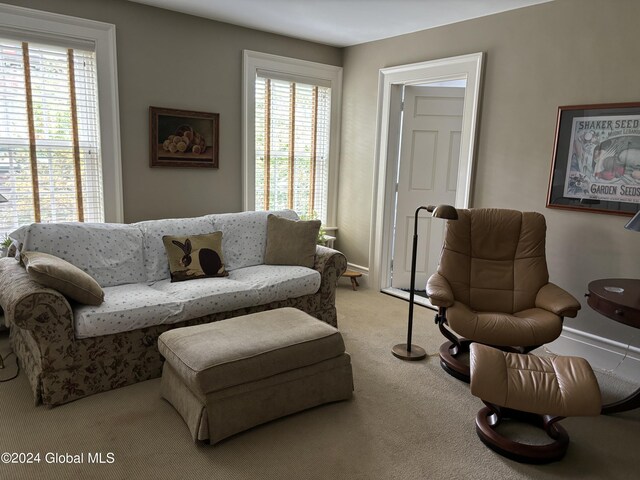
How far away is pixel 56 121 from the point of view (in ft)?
11.6

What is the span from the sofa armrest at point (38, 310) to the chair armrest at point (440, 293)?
2.09m

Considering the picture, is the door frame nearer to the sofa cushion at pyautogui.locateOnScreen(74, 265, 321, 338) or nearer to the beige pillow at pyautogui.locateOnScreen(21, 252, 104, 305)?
the sofa cushion at pyautogui.locateOnScreen(74, 265, 321, 338)

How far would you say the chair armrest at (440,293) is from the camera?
2.92m

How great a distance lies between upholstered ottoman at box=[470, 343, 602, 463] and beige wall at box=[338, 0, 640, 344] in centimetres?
120

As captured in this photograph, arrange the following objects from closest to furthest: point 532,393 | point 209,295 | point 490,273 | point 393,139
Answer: point 532,393 < point 209,295 < point 490,273 < point 393,139

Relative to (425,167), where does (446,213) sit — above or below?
below

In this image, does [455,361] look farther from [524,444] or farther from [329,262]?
[329,262]

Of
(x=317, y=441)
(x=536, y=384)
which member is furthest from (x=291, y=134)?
(x=536, y=384)

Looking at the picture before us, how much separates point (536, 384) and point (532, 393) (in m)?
0.07

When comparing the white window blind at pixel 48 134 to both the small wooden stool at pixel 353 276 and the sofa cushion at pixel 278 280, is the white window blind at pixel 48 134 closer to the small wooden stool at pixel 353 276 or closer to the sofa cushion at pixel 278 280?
the sofa cushion at pixel 278 280

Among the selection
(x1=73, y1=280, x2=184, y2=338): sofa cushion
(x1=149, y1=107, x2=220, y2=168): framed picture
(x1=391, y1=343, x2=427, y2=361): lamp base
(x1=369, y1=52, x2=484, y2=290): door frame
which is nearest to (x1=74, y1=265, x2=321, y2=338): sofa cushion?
(x1=73, y1=280, x2=184, y2=338): sofa cushion

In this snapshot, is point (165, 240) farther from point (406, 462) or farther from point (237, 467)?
point (406, 462)

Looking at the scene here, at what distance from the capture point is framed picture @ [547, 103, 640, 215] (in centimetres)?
303

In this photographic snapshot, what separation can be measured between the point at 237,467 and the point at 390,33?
3.83 m
